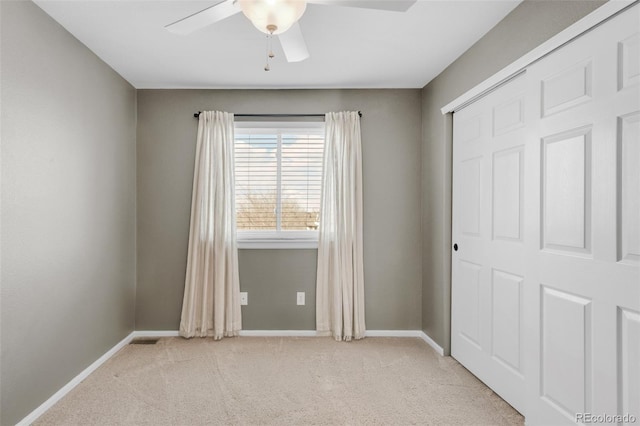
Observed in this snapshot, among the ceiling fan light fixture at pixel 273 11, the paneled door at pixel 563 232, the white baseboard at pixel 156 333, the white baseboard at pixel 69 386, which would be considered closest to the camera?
the ceiling fan light fixture at pixel 273 11

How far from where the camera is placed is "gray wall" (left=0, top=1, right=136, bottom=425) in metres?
2.03

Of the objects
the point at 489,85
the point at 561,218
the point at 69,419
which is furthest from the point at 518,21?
the point at 69,419

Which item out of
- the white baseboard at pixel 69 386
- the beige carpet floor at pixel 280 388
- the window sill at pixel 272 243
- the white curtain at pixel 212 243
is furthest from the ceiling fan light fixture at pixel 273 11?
the white baseboard at pixel 69 386

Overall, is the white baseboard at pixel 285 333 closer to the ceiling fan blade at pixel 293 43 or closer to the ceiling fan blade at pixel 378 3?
the ceiling fan blade at pixel 293 43

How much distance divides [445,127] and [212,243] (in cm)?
242

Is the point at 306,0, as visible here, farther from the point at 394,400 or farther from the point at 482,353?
the point at 482,353

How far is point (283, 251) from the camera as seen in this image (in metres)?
3.71

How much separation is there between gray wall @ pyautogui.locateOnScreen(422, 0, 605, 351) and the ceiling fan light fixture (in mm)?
1410

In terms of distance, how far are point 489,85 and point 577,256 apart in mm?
1311

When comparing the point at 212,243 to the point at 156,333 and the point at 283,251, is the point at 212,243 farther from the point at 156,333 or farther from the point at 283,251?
the point at 156,333

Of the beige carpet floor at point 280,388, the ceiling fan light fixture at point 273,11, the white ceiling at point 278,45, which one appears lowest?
the beige carpet floor at point 280,388

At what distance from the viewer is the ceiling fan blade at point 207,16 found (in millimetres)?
1612

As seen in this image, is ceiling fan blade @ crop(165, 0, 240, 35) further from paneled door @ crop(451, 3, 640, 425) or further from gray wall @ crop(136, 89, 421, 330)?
gray wall @ crop(136, 89, 421, 330)

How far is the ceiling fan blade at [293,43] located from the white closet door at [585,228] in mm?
1322
